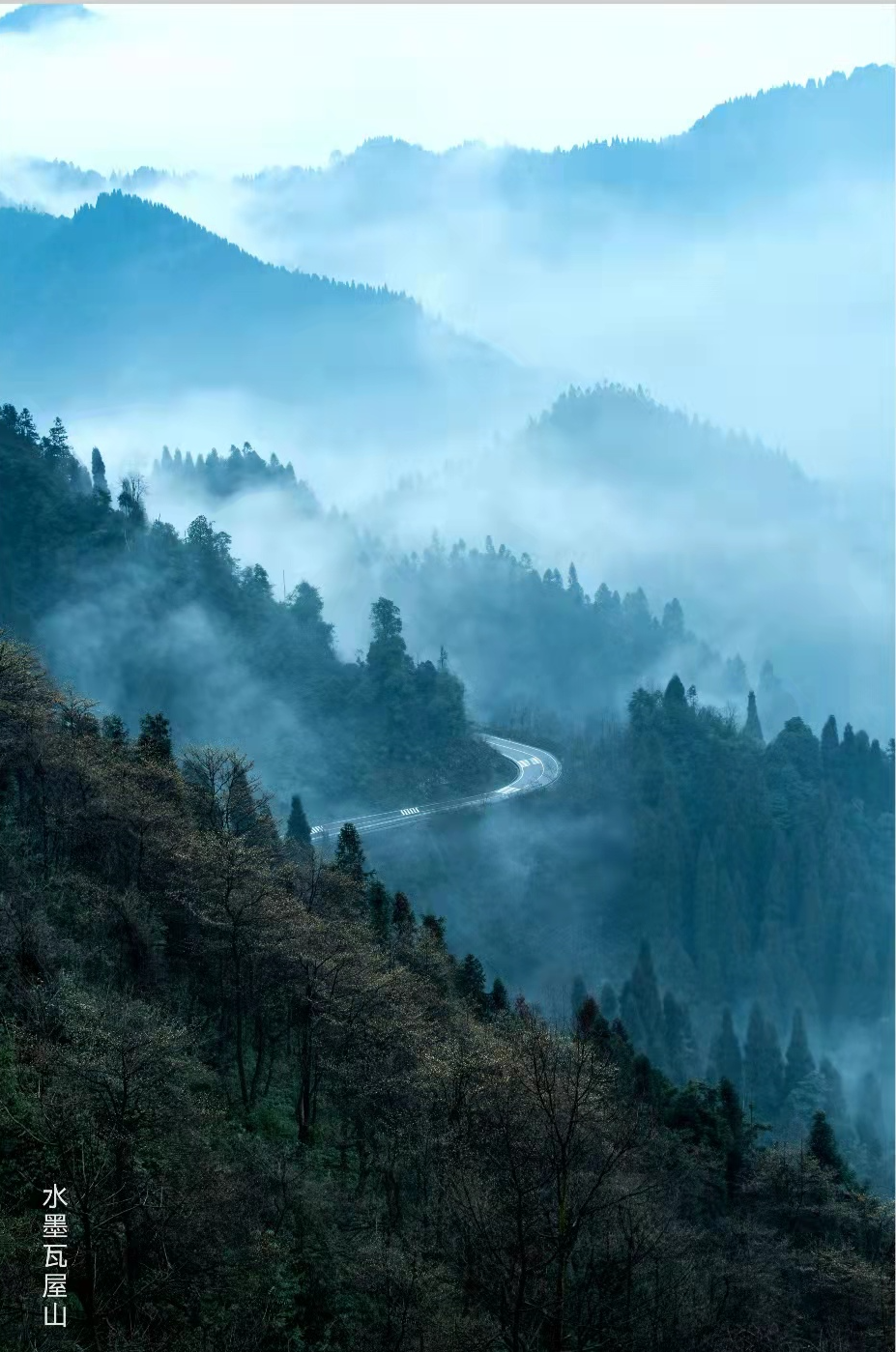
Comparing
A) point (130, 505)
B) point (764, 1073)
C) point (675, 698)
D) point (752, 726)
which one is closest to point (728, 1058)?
point (764, 1073)

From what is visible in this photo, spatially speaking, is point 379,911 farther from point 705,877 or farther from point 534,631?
point 534,631

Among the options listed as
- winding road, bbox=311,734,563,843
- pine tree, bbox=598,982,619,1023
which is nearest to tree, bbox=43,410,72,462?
winding road, bbox=311,734,563,843

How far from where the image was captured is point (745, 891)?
104 metres

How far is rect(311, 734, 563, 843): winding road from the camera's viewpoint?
288 feet

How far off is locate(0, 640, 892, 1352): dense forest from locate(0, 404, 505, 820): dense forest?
43.2 metres

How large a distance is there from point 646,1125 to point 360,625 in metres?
105

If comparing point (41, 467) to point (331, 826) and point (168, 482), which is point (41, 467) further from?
point (168, 482)

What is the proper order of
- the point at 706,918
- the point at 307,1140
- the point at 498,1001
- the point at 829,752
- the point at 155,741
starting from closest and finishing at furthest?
the point at 307,1140, the point at 155,741, the point at 498,1001, the point at 706,918, the point at 829,752

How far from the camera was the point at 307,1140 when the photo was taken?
30.9 meters

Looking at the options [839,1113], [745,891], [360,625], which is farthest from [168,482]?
[839,1113]

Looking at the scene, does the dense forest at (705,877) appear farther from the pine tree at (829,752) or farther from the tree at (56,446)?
the tree at (56,446)

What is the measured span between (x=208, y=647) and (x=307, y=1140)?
66.2 m

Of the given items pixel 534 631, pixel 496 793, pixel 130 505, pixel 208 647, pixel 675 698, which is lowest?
pixel 496 793

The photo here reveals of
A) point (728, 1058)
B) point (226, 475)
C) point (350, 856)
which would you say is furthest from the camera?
point (226, 475)
